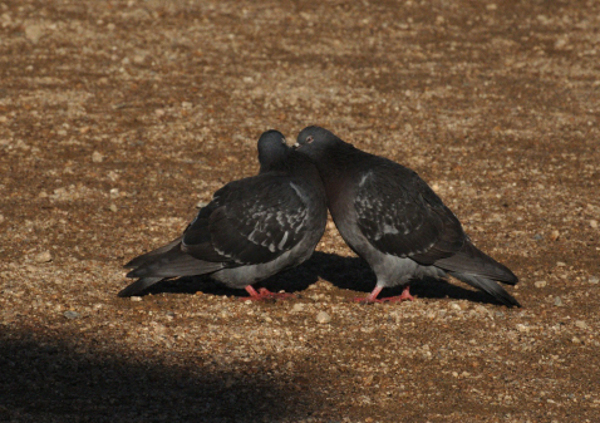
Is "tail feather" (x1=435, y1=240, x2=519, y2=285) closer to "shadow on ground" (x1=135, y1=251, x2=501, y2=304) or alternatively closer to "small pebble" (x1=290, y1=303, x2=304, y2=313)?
"shadow on ground" (x1=135, y1=251, x2=501, y2=304)

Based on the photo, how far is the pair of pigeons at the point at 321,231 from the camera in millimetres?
6457

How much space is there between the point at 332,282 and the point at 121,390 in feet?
8.33

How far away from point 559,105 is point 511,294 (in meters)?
5.03

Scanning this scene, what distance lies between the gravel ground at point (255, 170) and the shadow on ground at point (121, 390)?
0.6 inches

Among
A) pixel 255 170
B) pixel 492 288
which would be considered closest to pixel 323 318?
pixel 492 288

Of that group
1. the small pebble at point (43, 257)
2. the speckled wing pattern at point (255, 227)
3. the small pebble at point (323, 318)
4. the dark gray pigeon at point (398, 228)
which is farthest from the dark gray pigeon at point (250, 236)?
the small pebble at point (43, 257)

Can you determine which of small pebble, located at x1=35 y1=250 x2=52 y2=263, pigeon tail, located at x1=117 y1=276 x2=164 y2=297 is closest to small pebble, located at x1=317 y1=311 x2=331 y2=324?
pigeon tail, located at x1=117 y1=276 x2=164 y2=297

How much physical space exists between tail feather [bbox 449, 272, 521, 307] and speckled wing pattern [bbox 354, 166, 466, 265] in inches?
9.4

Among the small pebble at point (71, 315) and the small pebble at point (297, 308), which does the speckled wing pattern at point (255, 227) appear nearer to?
the small pebble at point (297, 308)

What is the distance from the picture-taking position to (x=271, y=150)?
6.93 meters

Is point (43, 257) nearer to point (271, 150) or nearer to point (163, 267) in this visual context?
point (163, 267)

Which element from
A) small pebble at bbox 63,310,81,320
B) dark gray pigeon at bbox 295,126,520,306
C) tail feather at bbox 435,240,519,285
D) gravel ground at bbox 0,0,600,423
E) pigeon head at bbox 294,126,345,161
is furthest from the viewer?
pigeon head at bbox 294,126,345,161

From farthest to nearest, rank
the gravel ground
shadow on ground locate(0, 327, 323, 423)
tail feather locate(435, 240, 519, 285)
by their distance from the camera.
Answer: tail feather locate(435, 240, 519, 285) < the gravel ground < shadow on ground locate(0, 327, 323, 423)

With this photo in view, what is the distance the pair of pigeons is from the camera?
646 centimetres
